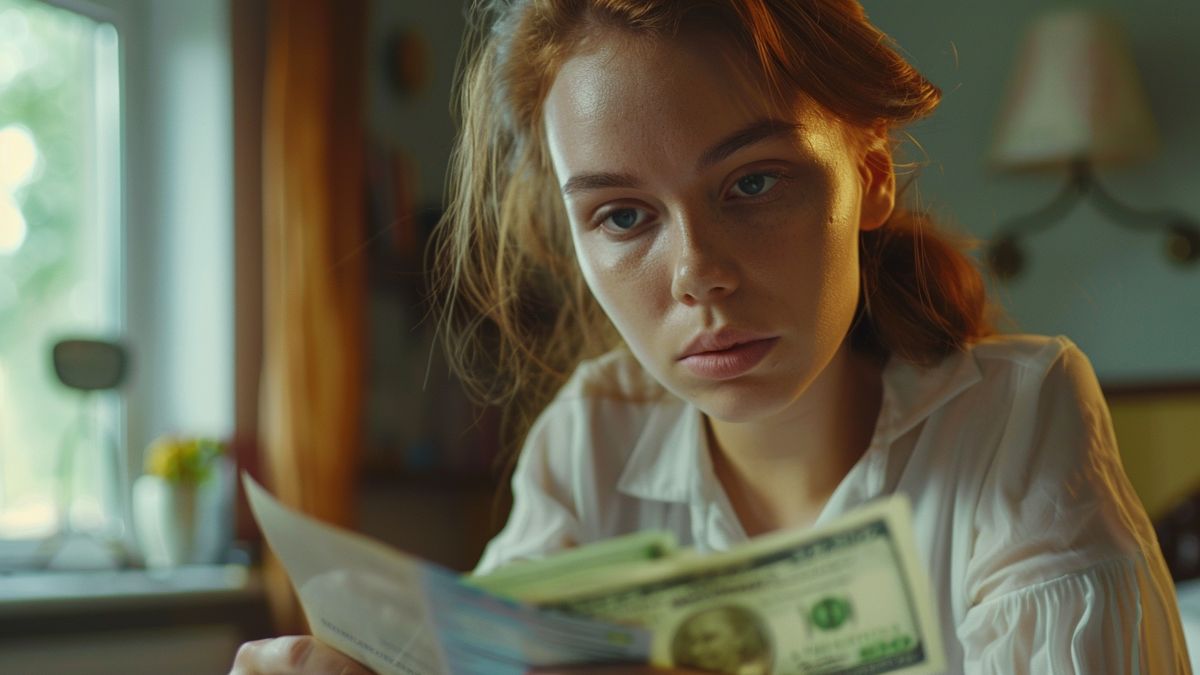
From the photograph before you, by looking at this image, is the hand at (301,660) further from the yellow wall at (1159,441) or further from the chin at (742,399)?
the yellow wall at (1159,441)

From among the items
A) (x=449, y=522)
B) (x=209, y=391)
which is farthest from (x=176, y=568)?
(x=449, y=522)

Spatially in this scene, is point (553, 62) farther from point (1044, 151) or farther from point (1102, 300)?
point (1102, 300)

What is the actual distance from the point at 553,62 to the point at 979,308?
0.46m

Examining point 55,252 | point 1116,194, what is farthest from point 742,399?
point 1116,194

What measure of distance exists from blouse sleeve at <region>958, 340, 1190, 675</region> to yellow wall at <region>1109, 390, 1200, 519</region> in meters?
1.69

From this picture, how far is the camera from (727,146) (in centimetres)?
85

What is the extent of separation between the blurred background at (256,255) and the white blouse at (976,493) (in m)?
1.19

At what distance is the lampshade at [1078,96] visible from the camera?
7.97ft

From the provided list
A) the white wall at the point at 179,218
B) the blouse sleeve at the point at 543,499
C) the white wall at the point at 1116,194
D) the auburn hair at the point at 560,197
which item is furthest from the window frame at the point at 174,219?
the white wall at the point at 1116,194

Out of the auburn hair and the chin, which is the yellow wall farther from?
the chin

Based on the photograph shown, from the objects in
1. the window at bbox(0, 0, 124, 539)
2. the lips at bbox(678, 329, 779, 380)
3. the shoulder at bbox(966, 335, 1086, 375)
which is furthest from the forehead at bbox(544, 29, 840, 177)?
the window at bbox(0, 0, 124, 539)

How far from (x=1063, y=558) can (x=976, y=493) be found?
13cm

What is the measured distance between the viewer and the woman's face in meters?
0.86

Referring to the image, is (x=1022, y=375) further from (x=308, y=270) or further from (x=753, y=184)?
(x=308, y=270)
